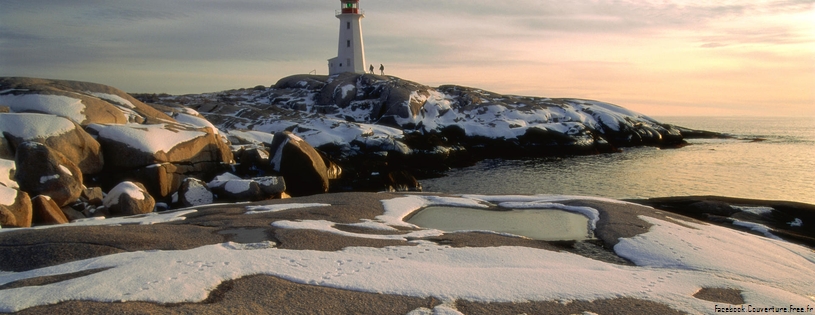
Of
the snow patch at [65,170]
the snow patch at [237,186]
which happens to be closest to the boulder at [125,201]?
the snow patch at [65,170]

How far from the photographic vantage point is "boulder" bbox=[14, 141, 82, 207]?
52.6 ft

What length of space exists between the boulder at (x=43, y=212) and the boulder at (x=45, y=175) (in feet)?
4.76

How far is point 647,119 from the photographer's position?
8025 cm

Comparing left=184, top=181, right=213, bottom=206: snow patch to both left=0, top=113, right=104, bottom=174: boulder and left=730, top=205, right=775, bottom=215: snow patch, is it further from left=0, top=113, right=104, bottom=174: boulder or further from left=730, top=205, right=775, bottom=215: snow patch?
left=730, top=205, right=775, bottom=215: snow patch

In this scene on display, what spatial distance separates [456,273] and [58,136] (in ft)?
58.3

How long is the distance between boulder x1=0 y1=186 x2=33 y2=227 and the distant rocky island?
0.04m

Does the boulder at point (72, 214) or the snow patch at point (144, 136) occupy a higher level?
the snow patch at point (144, 136)

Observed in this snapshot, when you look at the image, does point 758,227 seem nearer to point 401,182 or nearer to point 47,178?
point 401,182

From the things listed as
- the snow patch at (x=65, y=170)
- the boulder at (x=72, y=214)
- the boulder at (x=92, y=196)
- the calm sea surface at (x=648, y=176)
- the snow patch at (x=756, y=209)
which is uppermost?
the snow patch at (x=65, y=170)

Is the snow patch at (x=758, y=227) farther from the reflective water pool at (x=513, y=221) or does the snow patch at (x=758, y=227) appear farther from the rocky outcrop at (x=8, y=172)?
the rocky outcrop at (x=8, y=172)

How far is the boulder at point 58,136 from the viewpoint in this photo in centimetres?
1842

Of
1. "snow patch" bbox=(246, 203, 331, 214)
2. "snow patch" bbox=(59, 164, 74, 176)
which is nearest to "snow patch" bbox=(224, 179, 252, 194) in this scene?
"snow patch" bbox=(246, 203, 331, 214)

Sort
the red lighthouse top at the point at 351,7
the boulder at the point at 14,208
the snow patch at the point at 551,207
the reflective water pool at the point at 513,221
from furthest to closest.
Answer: the red lighthouse top at the point at 351,7, the snow patch at the point at 551,207, the reflective water pool at the point at 513,221, the boulder at the point at 14,208

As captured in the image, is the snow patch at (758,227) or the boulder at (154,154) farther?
the boulder at (154,154)
